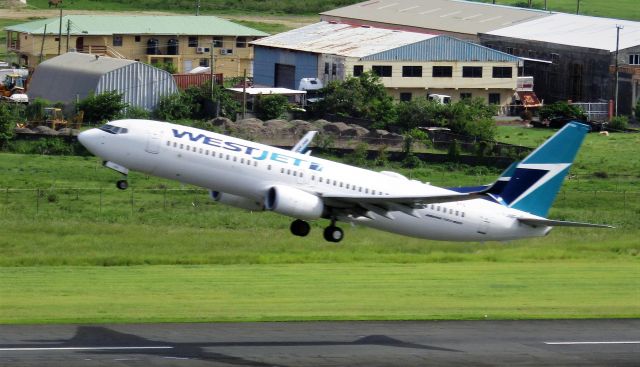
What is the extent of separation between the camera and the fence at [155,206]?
86.5 meters

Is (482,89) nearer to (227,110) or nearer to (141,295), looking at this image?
(227,110)

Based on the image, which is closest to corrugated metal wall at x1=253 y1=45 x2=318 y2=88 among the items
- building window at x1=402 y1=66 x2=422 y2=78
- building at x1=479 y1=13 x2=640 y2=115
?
building window at x1=402 y1=66 x2=422 y2=78

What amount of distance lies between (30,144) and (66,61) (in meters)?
26.6

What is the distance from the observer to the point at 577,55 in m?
146

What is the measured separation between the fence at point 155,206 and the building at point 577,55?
45.7 meters

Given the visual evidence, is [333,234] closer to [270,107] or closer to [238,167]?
[238,167]

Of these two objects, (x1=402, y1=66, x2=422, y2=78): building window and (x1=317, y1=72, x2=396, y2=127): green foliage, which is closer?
(x1=317, y1=72, x2=396, y2=127): green foliage

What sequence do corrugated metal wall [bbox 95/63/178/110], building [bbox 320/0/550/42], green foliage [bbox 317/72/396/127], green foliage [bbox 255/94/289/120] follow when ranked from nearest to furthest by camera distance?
1. green foliage [bbox 317/72/396/127]
2. corrugated metal wall [bbox 95/63/178/110]
3. green foliage [bbox 255/94/289/120]
4. building [bbox 320/0/550/42]

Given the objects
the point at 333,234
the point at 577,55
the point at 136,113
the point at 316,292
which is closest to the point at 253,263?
the point at 316,292

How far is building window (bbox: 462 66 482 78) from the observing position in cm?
14212

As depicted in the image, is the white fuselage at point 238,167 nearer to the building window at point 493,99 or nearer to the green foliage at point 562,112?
the green foliage at point 562,112

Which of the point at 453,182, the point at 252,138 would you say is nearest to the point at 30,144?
the point at 252,138

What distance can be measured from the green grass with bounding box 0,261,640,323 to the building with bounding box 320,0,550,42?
88.3 meters

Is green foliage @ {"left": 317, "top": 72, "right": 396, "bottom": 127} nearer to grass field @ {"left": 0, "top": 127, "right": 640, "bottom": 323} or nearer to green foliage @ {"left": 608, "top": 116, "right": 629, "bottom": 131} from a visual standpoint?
green foliage @ {"left": 608, "top": 116, "right": 629, "bottom": 131}
